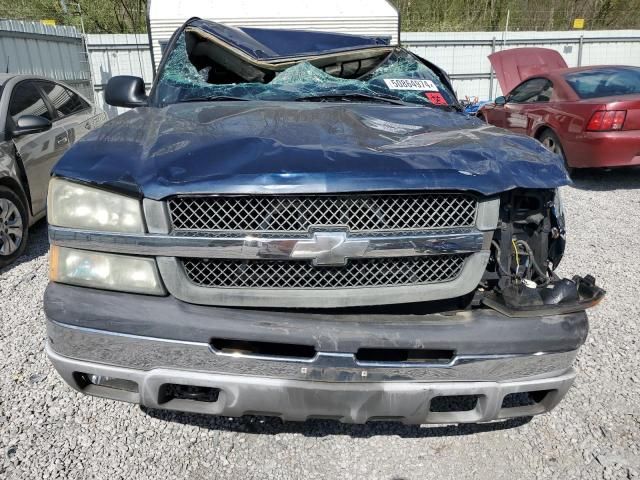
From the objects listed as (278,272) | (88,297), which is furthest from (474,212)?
(88,297)

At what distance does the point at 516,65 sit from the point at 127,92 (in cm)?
782

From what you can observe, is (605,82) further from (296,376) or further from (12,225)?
(12,225)

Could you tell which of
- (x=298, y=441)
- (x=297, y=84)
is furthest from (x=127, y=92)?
(x=298, y=441)

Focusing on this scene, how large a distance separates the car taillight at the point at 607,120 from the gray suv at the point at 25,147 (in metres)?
5.83

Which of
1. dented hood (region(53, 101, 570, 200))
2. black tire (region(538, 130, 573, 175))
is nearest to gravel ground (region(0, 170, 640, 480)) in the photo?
dented hood (region(53, 101, 570, 200))

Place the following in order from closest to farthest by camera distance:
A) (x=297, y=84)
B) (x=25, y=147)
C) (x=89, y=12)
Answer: (x=297, y=84) → (x=25, y=147) → (x=89, y=12)

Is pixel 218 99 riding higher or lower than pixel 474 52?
higher

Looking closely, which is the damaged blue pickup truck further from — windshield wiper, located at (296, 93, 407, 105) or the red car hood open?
the red car hood open

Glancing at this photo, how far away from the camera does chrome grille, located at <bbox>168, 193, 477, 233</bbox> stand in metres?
1.73

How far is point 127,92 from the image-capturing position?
337cm

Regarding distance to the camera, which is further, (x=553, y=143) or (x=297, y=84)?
(x=553, y=143)

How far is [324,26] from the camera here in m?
6.58

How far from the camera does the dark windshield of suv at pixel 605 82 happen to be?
6581mm

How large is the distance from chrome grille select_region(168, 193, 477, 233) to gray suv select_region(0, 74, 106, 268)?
3299 millimetres
